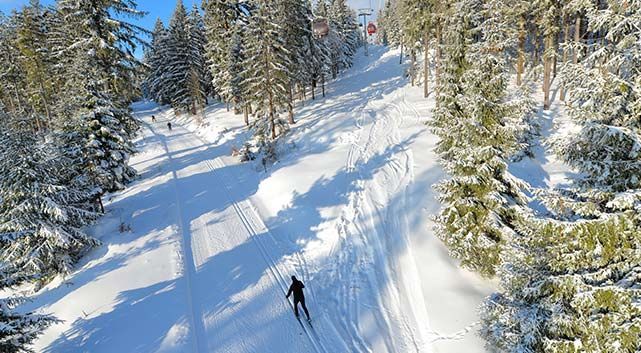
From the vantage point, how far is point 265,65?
85.1 feet

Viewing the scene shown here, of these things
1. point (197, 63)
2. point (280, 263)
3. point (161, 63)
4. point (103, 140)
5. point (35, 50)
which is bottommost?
point (280, 263)

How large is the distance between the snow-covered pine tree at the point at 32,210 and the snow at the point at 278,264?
119cm

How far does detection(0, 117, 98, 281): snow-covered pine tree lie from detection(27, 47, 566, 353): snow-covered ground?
119cm

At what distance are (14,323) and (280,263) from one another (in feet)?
25.7

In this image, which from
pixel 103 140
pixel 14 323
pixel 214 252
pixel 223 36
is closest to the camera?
pixel 14 323

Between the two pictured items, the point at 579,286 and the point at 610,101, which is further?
the point at 579,286

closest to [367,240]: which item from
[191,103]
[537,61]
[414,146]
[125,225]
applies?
[414,146]

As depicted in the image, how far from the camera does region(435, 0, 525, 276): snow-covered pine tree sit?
10906mm

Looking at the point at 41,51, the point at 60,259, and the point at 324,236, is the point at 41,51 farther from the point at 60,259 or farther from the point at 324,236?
the point at 324,236

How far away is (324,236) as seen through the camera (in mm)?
15016

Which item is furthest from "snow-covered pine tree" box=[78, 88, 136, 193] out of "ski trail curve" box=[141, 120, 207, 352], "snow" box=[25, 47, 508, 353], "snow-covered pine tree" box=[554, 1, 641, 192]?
"snow-covered pine tree" box=[554, 1, 641, 192]

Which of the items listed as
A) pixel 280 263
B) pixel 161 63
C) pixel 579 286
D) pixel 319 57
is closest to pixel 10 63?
pixel 161 63

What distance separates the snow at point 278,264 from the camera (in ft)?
32.6

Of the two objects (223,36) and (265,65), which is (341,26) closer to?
(223,36)
